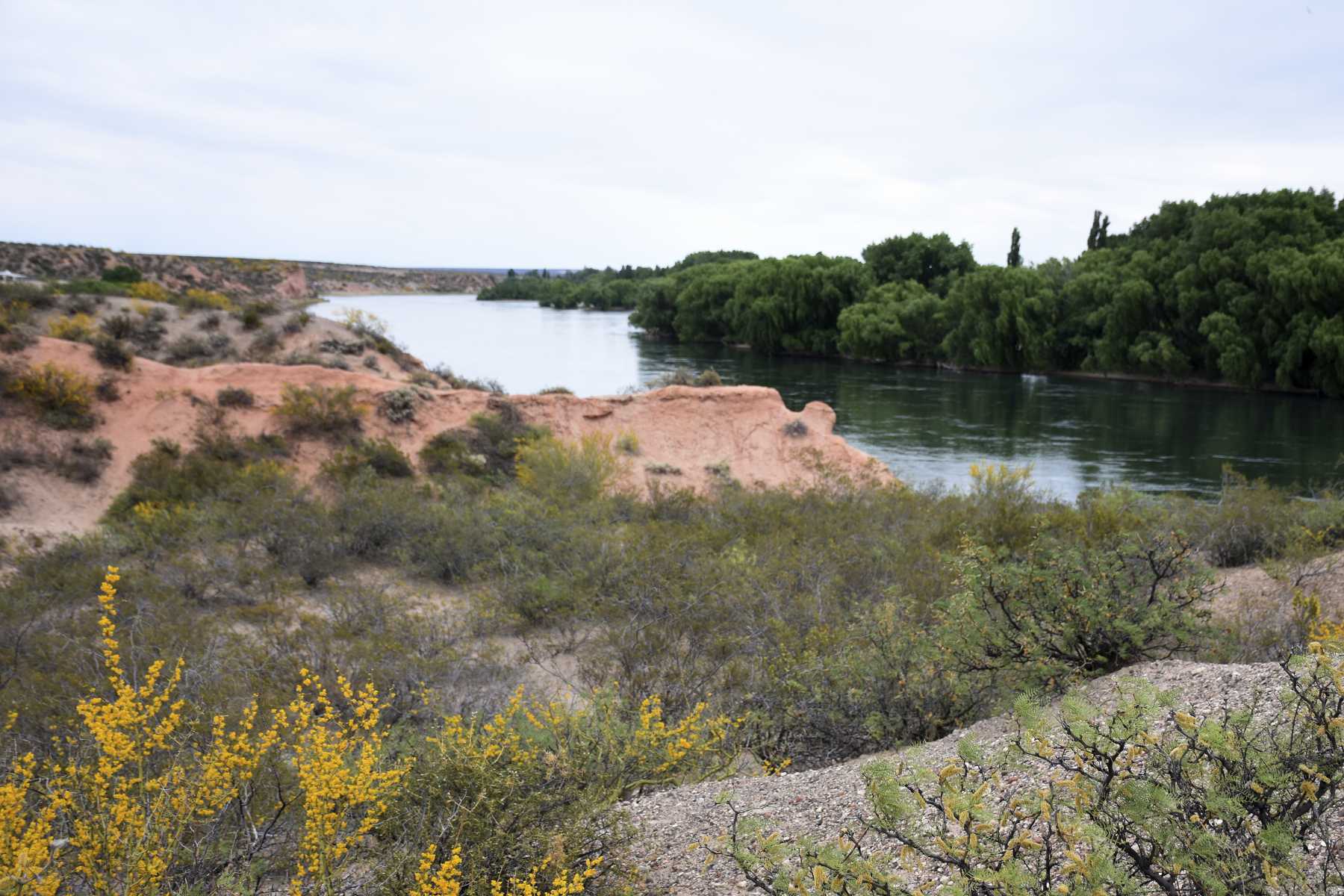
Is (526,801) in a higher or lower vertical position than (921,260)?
lower

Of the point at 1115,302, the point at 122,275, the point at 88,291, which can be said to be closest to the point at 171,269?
the point at 122,275

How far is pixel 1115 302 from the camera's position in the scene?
4422 centimetres

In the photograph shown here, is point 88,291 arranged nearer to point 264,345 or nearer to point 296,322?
point 296,322

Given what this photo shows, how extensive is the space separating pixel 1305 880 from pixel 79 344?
2381 cm

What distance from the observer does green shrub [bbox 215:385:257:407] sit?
62.4 feet

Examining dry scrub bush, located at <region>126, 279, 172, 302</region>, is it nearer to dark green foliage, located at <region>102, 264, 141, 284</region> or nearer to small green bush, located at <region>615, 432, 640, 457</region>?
dark green foliage, located at <region>102, 264, 141, 284</region>

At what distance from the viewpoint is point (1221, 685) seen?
15.9 ft

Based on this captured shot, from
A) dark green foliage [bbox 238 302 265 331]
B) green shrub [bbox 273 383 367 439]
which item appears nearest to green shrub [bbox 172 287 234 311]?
dark green foliage [bbox 238 302 265 331]

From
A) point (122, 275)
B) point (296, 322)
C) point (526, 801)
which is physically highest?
point (122, 275)

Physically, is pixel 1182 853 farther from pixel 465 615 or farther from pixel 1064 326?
pixel 1064 326

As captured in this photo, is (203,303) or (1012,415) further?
(1012,415)

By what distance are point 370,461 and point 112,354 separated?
290 inches

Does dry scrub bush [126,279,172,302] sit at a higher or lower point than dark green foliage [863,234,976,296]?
lower

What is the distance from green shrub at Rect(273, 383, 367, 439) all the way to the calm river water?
13.2m
